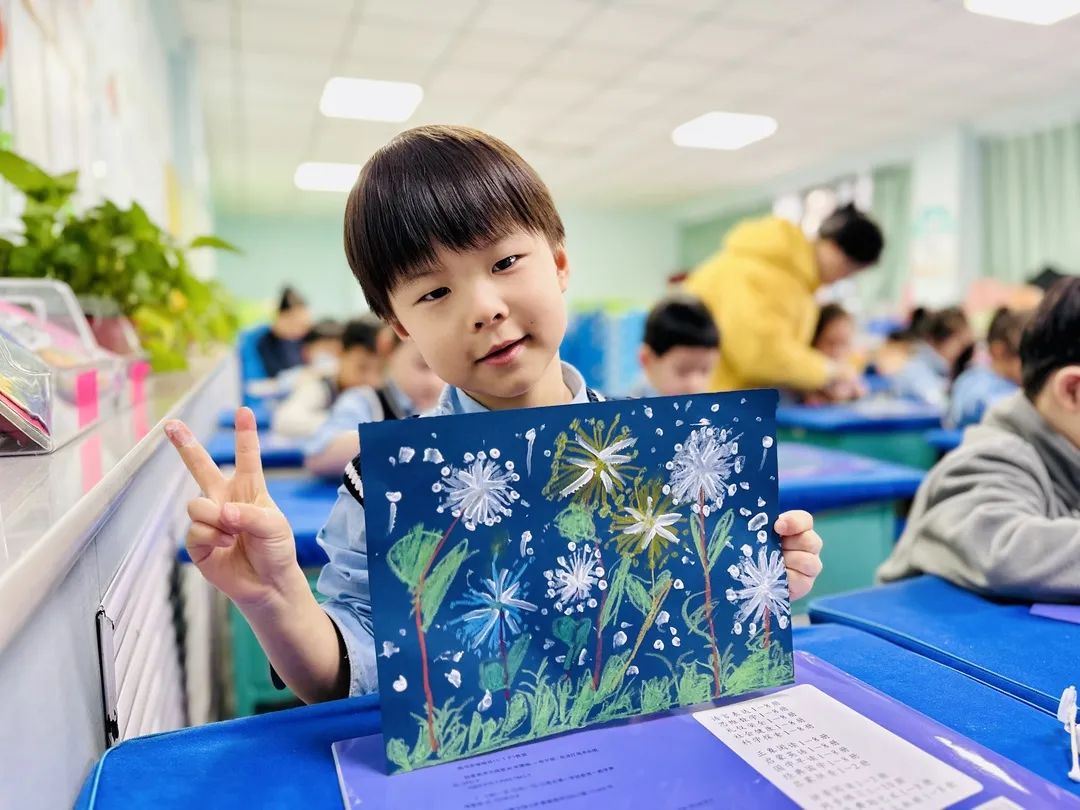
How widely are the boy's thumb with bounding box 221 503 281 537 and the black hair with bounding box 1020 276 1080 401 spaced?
1.01 metres

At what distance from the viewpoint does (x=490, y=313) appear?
24.5 inches

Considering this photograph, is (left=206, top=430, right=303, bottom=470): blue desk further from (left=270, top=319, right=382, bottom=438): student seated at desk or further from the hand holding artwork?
the hand holding artwork

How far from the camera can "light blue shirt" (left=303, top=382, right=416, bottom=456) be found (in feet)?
5.65

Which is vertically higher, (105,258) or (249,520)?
(105,258)

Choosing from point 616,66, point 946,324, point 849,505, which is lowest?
point 849,505

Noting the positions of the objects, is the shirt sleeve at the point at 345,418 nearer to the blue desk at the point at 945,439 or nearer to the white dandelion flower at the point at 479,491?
the white dandelion flower at the point at 479,491

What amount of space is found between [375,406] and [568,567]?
1370 millimetres

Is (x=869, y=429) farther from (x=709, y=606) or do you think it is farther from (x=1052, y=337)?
(x=709, y=606)

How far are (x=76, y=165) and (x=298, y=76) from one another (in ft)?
10.9

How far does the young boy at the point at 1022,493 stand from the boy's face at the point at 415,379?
1.02 m

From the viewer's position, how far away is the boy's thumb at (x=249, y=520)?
0.51 metres

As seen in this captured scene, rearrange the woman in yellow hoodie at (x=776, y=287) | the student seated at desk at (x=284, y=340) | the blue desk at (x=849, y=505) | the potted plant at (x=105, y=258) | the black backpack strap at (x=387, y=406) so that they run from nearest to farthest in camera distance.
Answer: the potted plant at (x=105, y=258), the blue desk at (x=849, y=505), the black backpack strap at (x=387, y=406), the woman in yellow hoodie at (x=776, y=287), the student seated at desk at (x=284, y=340)

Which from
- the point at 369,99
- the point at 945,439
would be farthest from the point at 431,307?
the point at 369,99

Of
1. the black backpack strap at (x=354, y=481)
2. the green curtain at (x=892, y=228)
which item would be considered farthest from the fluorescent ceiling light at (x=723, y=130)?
the black backpack strap at (x=354, y=481)
